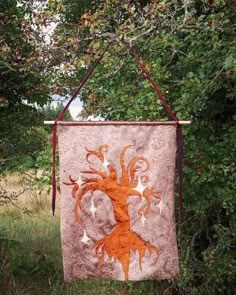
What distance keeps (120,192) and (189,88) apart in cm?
110

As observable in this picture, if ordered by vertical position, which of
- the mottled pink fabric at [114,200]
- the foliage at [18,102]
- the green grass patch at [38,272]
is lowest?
the green grass patch at [38,272]

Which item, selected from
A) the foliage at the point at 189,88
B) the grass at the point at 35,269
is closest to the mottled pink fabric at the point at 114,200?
the foliage at the point at 189,88

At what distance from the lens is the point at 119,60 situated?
448cm

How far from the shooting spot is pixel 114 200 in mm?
3486

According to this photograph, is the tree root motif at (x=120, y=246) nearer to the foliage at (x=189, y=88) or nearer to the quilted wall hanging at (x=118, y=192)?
the quilted wall hanging at (x=118, y=192)

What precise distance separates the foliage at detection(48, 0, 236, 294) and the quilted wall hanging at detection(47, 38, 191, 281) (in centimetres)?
78

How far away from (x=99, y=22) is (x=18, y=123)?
2.46 meters

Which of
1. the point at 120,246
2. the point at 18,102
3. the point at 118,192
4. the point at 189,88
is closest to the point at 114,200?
the point at 118,192

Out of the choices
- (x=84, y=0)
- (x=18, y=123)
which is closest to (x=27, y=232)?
(x=18, y=123)

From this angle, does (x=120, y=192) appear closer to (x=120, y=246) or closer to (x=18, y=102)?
(x=120, y=246)

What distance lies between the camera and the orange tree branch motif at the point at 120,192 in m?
3.45

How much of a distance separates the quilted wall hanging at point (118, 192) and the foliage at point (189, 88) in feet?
2.55

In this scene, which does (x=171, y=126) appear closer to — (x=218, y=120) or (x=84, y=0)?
(x=218, y=120)

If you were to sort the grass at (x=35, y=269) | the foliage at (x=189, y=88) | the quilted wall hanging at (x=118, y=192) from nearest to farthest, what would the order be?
the quilted wall hanging at (x=118, y=192)
the foliage at (x=189, y=88)
the grass at (x=35, y=269)
